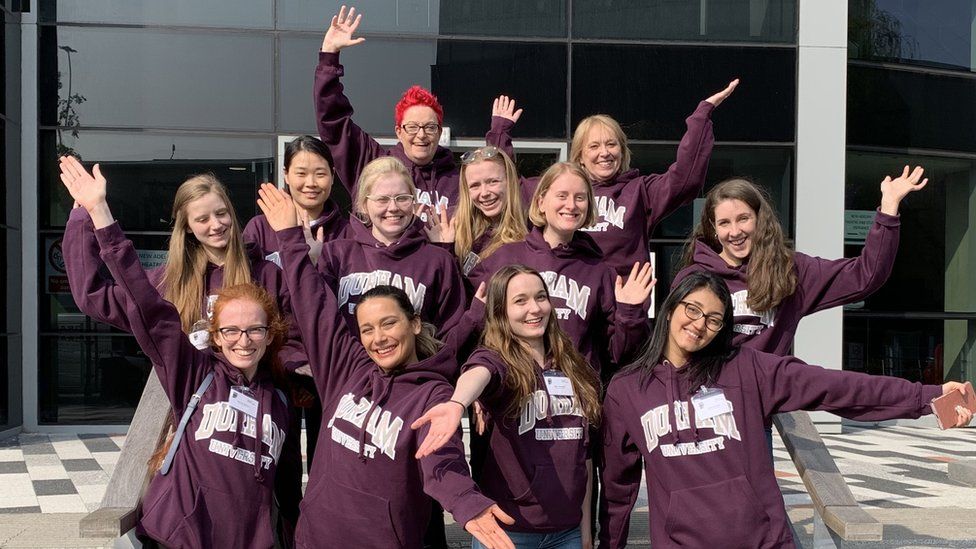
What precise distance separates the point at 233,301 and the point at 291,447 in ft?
2.20

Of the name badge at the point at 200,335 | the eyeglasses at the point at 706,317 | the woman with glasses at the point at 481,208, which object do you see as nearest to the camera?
the eyeglasses at the point at 706,317

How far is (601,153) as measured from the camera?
516cm

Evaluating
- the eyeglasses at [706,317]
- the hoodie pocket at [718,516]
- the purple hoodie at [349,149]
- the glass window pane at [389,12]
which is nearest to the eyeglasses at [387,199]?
the purple hoodie at [349,149]

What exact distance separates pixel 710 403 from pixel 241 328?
5.90 ft

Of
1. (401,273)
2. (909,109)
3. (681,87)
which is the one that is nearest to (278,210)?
(401,273)

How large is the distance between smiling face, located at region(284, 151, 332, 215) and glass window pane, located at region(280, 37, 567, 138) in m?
7.10

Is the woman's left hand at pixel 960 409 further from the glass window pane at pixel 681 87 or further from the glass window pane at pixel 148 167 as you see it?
the glass window pane at pixel 148 167

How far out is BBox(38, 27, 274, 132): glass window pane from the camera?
12.0 metres

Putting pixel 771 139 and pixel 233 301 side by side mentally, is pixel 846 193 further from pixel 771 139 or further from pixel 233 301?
pixel 233 301

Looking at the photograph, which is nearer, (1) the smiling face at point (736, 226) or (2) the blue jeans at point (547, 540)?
(2) the blue jeans at point (547, 540)

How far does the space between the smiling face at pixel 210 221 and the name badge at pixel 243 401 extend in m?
0.75

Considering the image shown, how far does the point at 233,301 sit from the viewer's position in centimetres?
409

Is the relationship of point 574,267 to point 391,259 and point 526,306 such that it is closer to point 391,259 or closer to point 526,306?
point 526,306

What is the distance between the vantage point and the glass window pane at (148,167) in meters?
12.0
